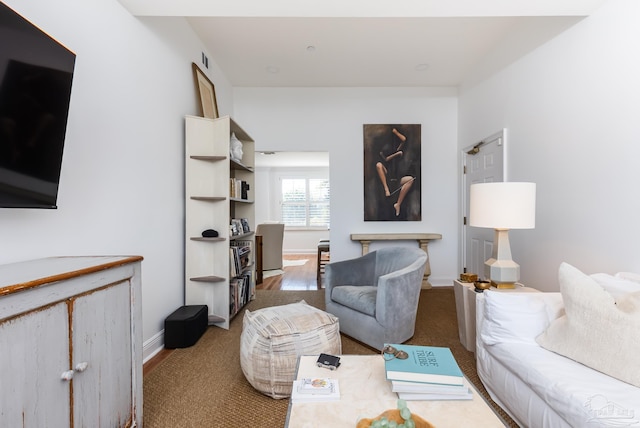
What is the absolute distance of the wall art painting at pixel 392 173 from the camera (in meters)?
4.40

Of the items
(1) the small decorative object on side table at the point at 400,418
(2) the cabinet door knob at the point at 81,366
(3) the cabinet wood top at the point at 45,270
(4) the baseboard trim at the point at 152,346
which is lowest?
(4) the baseboard trim at the point at 152,346

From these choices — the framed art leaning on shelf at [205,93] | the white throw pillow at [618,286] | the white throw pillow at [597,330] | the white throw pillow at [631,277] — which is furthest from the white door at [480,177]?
the framed art leaning on shelf at [205,93]

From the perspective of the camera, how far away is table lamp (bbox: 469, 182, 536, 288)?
2041mm

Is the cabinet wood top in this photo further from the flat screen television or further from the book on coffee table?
the book on coffee table

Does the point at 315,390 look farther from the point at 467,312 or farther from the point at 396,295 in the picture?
the point at 467,312

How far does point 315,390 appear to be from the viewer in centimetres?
116

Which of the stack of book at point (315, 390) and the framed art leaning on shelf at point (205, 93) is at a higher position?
the framed art leaning on shelf at point (205, 93)

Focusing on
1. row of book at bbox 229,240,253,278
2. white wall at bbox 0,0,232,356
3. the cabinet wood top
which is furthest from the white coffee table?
row of book at bbox 229,240,253,278

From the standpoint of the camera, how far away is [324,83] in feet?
14.1

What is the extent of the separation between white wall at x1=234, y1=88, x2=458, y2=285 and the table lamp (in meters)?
2.24

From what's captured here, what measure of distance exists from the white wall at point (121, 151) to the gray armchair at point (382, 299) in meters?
1.44

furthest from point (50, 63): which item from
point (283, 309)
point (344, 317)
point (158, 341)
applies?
point (344, 317)

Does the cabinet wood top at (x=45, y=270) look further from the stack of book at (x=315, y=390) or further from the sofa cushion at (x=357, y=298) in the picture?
the sofa cushion at (x=357, y=298)

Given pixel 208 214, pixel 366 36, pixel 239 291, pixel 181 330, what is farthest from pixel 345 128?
pixel 181 330
